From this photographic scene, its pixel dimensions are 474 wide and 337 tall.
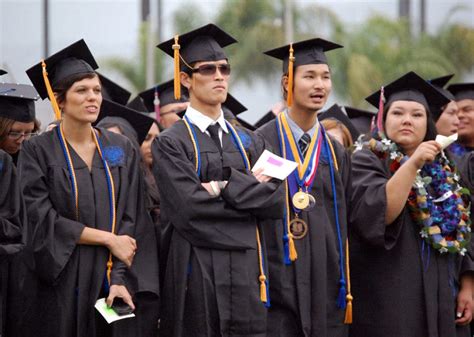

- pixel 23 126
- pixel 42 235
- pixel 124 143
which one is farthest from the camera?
pixel 23 126

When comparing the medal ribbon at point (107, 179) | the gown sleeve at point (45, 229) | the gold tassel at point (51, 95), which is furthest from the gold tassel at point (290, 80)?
the gown sleeve at point (45, 229)

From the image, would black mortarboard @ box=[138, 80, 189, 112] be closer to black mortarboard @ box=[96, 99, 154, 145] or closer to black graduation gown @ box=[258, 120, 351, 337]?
black mortarboard @ box=[96, 99, 154, 145]

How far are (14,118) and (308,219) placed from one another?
80.9 inches

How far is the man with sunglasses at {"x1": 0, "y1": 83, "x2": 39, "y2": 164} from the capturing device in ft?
23.6

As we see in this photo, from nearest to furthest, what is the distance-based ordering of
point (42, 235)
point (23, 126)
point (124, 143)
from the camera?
point (42, 235) → point (124, 143) → point (23, 126)

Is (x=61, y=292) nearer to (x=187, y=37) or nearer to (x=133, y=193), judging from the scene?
(x=133, y=193)

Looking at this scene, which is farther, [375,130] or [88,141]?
[375,130]

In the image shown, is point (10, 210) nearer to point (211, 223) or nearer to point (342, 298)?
point (211, 223)

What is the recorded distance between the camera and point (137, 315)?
6.61 meters

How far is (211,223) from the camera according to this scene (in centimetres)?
631

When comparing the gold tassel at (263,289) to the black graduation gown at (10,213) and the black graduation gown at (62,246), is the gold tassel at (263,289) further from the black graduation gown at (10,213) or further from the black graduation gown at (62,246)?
the black graduation gown at (10,213)

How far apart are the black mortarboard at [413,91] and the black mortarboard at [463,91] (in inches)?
72.9

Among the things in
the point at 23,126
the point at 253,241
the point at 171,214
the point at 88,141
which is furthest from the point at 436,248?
the point at 23,126

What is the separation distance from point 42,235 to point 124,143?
2.66 feet
